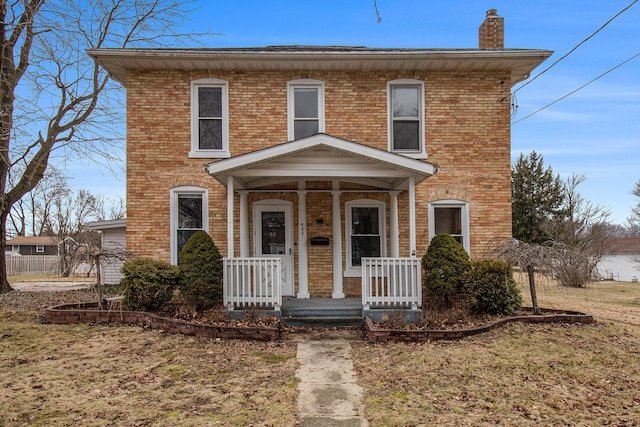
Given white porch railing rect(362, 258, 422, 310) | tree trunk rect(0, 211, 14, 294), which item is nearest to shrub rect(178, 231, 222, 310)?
white porch railing rect(362, 258, 422, 310)

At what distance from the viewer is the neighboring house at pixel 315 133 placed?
33.6ft

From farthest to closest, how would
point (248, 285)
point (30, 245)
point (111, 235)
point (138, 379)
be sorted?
A: point (30, 245)
point (111, 235)
point (248, 285)
point (138, 379)

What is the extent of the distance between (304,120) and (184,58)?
9.80 feet

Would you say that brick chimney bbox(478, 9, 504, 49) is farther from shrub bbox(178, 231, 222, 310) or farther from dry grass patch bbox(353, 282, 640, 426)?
shrub bbox(178, 231, 222, 310)

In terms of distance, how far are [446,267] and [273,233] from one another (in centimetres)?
404

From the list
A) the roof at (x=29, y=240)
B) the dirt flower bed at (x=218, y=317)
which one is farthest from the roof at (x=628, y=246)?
the roof at (x=29, y=240)

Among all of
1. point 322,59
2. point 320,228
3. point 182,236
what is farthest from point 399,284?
point 322,59

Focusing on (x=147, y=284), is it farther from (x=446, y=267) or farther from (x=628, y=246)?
(x=628, y=246)

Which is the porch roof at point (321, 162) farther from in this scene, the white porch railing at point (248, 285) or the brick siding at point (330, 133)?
the brick siding at point (330, 133)

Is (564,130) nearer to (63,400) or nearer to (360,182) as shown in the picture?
(360,182)

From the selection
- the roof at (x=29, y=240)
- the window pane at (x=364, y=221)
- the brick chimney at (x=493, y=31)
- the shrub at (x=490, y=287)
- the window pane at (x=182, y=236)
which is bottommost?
the shrub at (x=490, y=287)

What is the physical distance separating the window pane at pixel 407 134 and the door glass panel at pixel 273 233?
330 centimetres

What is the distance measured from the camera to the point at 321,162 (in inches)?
334

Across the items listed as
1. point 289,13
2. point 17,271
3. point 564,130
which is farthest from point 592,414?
point 17,271
